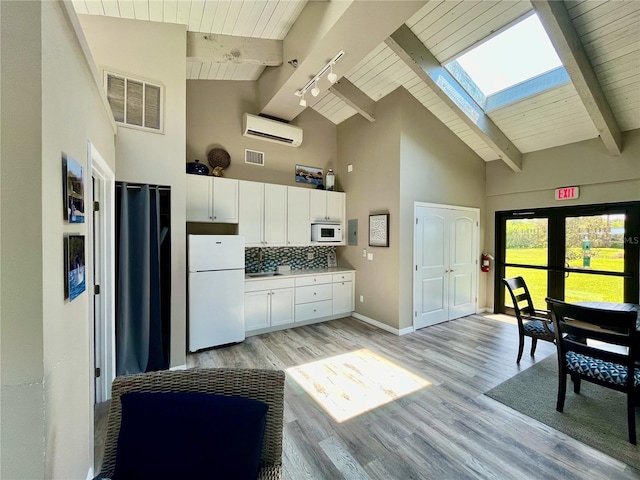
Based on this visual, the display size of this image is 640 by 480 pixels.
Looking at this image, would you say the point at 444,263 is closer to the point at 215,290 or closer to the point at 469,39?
the point at 469,39

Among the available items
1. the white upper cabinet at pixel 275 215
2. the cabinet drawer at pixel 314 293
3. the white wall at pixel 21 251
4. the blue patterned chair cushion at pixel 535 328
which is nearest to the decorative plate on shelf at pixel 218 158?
the white upper cabinet at pixel 275 215

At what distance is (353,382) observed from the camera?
2.68 meters

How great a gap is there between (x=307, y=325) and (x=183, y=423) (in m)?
3.39

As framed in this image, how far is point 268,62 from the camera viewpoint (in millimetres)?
3260

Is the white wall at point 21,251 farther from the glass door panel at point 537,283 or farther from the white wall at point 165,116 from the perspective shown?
the glass door panel at point 537,283

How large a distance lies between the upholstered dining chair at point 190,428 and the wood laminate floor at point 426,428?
0.85 metres

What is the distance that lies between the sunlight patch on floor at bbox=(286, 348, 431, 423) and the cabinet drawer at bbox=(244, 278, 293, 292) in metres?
1.28

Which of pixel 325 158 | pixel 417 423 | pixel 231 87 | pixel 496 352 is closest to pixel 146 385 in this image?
pixel 417 423

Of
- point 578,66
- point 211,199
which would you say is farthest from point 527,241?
point 211,199

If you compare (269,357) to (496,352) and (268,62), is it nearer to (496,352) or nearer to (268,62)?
(496,352)

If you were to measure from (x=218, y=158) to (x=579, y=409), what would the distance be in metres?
4.78

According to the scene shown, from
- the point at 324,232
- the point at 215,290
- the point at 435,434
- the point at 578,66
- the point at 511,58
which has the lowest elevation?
the point at 435,434

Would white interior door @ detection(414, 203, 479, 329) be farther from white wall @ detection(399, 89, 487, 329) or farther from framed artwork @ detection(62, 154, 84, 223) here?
framed artwork @ detection(62, 154, 84, 223)

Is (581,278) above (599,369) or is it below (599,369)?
above
